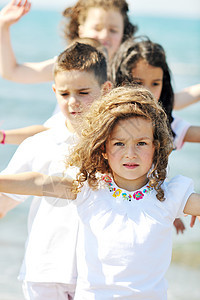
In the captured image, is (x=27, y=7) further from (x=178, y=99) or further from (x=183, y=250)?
(x=183, y=250)

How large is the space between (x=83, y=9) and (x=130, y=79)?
977 millimetres

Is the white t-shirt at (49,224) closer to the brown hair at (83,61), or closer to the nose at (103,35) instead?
the brown hair at (83,61)

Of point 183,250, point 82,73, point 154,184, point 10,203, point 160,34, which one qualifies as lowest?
point 160,34

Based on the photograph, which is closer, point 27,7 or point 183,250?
point 27,7

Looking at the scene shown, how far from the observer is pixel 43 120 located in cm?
980

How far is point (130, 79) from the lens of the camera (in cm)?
324

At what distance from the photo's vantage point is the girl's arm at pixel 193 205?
7.47ft

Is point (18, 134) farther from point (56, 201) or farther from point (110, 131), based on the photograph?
point (110, 131)

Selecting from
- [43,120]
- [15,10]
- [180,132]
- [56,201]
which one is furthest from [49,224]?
[43,120]

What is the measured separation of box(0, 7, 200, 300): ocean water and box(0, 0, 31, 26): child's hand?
119cm

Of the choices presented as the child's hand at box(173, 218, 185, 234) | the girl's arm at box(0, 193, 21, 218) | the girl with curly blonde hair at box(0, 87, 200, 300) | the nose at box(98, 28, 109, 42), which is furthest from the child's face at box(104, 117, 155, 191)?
the nose at box(98, 28, 109, 42)

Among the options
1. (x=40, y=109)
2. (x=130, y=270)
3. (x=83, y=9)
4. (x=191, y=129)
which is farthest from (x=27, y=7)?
(x=40, y=109)

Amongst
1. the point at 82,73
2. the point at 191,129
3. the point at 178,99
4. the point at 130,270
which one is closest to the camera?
A: the point at 130,270

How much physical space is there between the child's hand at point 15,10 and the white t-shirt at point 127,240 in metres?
1.44
